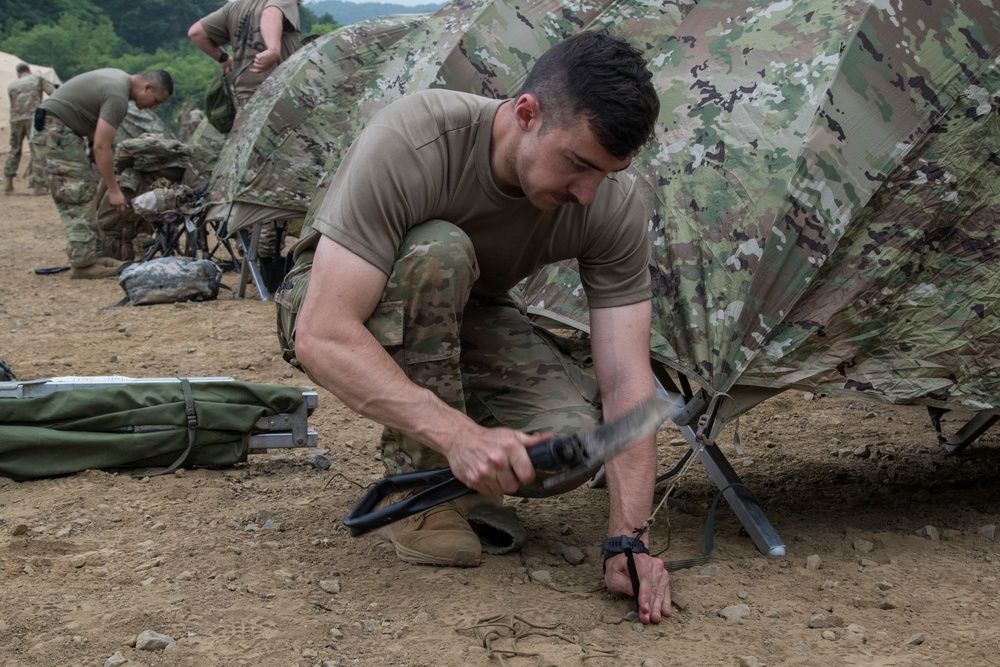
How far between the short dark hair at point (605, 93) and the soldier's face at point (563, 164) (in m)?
0.02

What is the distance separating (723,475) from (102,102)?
22.4 feet

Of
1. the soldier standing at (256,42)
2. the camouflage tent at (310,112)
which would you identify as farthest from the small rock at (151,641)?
the soldier standing at (256,42)

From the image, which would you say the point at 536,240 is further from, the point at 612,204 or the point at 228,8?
the point at 228,8

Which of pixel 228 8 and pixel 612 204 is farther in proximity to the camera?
pixel 228 8

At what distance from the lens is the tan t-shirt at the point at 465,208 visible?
7.92 ft

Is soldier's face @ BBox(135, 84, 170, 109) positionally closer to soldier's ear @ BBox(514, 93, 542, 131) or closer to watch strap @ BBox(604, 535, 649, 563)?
soldier's ear @ BBox(514, 93, 542, 131)

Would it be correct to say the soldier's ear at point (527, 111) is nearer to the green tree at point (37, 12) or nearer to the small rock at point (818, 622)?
the small rock at point (818, 622)

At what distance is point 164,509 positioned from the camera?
304 cm

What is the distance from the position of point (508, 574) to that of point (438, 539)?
0.20m

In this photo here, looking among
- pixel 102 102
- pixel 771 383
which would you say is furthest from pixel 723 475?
pixel 102 102

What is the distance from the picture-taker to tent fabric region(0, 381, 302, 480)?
3221mm

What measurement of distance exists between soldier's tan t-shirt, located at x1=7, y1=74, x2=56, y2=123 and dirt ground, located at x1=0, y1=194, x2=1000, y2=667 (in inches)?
568

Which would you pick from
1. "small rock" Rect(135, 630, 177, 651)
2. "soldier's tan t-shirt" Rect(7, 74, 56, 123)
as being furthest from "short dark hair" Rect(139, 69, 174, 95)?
"soldier's tan t-shirt" Rect(7, 74, 56, 123)

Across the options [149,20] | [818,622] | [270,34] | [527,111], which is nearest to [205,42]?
[270,34]
